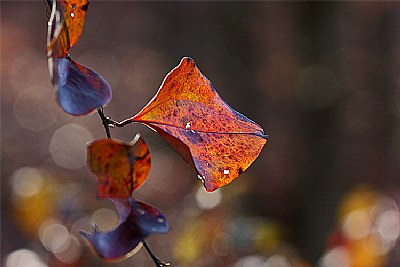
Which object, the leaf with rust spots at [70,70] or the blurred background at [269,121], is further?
the blurred background at [269,121]

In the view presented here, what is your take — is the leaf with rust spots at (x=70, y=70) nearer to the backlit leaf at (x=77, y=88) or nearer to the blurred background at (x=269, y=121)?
the backlit leaf at (x=77, y=88)

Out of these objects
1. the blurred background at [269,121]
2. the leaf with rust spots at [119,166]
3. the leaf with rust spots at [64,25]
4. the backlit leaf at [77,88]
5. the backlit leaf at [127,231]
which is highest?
the leaf with rust spots at [64,25]

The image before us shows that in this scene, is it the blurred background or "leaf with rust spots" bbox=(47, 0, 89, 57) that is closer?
"leaf with rust spots" bbox=(47, 0, 89, 57)

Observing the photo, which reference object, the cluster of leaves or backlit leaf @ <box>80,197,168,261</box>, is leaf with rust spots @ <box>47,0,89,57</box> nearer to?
the cluster of leaves

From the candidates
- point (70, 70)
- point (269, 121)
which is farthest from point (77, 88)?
point (269, 121)

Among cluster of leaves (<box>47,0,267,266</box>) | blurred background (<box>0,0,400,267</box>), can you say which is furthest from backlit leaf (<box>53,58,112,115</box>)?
blurred background (<box>0,0,400,267</box>)

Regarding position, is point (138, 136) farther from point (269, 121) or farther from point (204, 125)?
point (269, 121)

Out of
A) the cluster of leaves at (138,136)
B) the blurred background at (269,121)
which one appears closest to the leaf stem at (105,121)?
the cluster of leaves at (138,136)

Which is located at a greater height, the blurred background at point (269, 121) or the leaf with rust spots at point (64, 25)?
the leaf with rust spots at point (64, 25)
